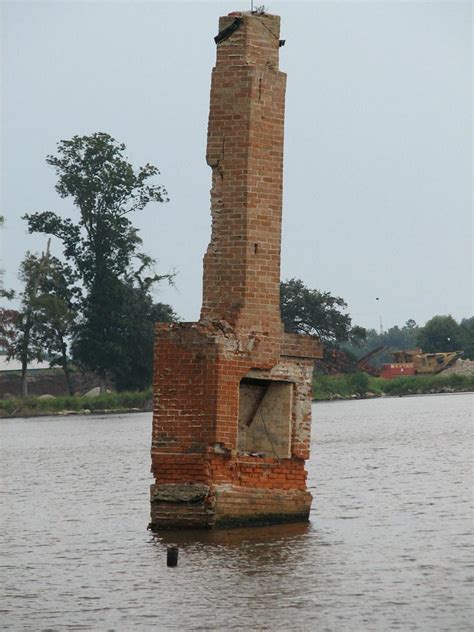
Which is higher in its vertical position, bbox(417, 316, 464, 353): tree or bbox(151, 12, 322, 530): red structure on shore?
bbox(417, 316, 464, 353): tree

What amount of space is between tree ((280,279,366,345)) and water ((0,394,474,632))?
5513cm

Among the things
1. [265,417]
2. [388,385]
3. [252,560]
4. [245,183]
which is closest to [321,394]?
[388,385]

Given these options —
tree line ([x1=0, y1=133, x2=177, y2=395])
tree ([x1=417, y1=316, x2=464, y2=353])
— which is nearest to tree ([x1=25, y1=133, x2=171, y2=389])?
tree line ([x1=0, y1=133, x2=177, y2=395])

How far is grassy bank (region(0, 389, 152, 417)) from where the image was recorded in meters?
69.4

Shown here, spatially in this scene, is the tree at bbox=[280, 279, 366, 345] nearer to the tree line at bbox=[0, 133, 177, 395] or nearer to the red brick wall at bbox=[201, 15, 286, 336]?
the tree line at bbox=[0, 133, 177, 395]

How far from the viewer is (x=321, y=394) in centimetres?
7756

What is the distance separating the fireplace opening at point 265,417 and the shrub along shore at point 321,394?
48.7 meters

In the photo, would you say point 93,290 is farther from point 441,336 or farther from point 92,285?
point 441,336

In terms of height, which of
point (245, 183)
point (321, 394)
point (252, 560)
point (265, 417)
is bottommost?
point (252, 560)

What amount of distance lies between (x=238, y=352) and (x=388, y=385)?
6479 cm

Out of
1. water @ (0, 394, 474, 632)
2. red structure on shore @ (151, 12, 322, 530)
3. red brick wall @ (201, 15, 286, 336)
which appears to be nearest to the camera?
water @ (0, 394, 474, 632)

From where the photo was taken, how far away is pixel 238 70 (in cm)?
1969

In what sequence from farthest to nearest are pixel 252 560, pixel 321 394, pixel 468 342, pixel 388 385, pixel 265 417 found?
pixel 468 342
pixel 388 385
pixel 321 394
pixel 265 417
pixel 252 560

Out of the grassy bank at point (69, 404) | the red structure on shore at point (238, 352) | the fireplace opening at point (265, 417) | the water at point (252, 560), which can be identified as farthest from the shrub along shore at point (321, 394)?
the red structure on shore at point (238, 352)
